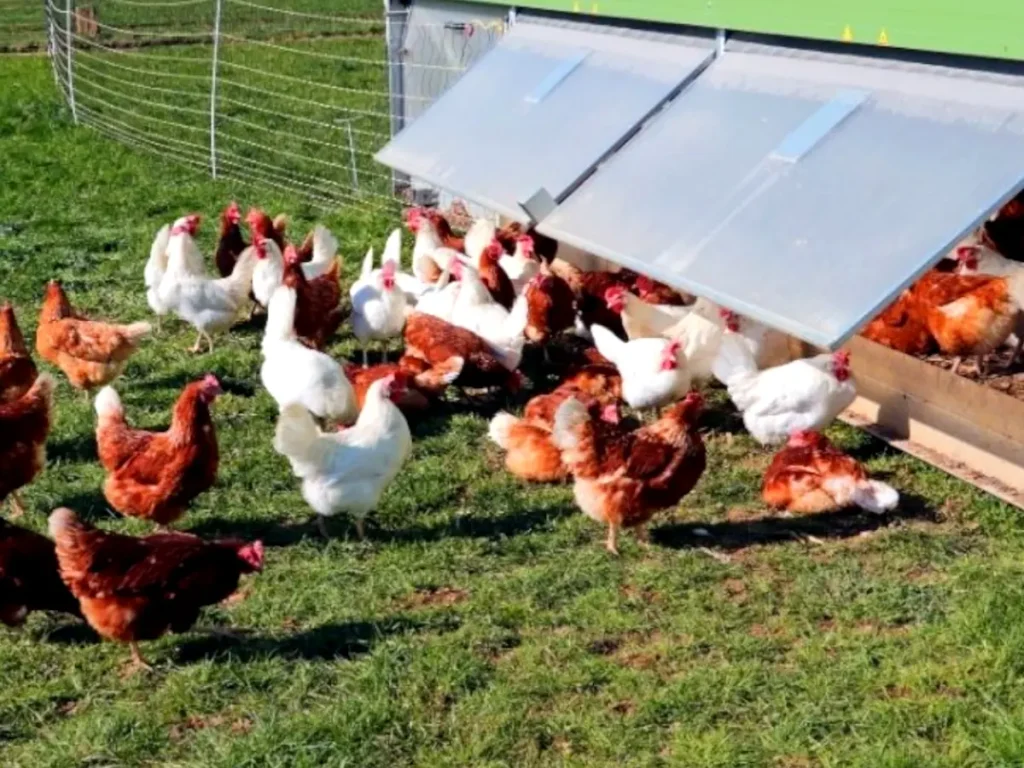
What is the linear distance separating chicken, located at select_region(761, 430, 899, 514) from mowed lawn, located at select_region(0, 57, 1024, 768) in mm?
80

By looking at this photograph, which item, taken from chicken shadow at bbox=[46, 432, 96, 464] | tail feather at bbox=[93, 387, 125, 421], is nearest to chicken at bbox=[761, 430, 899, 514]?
tail feather at bbox=[93, 387, 125, 421]

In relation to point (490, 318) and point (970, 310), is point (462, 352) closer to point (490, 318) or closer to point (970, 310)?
point (490, 318)

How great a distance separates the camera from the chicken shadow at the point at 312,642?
15.2 feet

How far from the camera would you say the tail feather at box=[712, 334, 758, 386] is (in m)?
6.45

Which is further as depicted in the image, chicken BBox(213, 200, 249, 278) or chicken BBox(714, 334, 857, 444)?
chicken BBox(213, 200, 249, 278)

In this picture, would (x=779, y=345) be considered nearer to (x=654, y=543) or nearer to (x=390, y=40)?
(x=654, y=543)

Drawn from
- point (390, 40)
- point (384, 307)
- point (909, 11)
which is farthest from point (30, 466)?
point (390, 40)

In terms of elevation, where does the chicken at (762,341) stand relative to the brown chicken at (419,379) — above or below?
above

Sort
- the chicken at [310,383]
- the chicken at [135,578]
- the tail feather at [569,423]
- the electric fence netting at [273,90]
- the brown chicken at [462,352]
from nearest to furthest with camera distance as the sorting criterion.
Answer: the chicken at [135,578], the tail feather at [569,423], the chicken at [310,383], the brown chicken at [462,352], the electric fence netting at [273,90]

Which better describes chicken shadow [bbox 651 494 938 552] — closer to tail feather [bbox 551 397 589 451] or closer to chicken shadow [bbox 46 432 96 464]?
tail feather [bbox 551 397 589 451]

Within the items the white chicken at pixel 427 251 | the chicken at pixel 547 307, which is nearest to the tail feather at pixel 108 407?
the chicken at pixel 547 307

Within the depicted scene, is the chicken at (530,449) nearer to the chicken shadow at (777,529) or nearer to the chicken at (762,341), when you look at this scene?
the chicken shadow at (777,529)

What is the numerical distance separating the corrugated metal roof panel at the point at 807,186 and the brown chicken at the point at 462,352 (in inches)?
28.3

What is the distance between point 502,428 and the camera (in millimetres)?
6246
